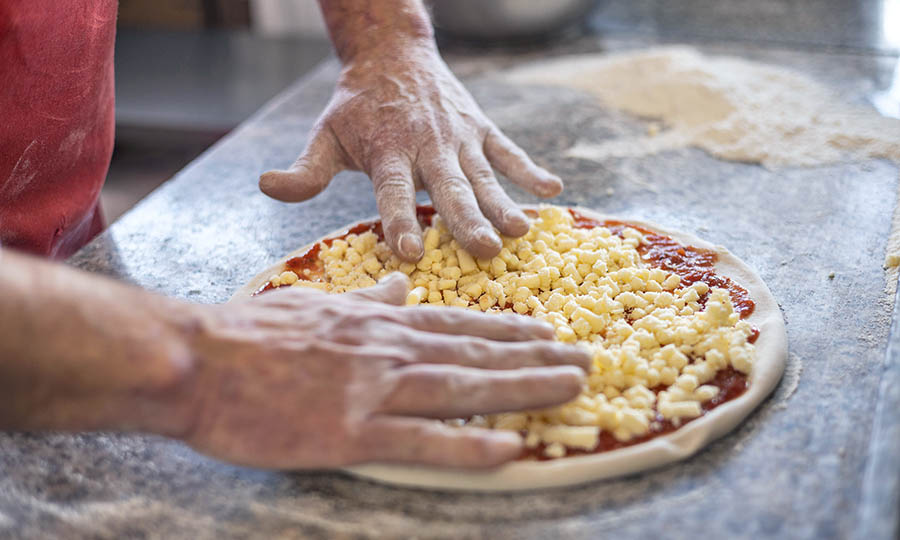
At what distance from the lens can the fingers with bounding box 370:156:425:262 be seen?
1336 mm

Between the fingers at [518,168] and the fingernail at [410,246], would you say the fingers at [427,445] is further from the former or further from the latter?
the fingers at [518,168]

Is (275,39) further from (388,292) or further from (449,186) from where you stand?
(388,292)

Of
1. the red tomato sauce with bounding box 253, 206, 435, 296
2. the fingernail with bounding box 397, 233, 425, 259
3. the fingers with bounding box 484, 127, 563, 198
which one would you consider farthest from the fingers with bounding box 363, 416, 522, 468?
the fingers with bounding box 484, 127, 563, 198

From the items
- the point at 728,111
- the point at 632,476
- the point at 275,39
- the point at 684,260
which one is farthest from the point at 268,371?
the point at 275,39

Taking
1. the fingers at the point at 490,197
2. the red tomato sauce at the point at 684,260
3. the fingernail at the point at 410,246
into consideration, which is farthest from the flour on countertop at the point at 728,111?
the fingernail at the point at 410,246

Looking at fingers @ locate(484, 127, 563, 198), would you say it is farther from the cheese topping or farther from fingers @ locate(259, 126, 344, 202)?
fingers @ locate(259, 126, 344, 202)

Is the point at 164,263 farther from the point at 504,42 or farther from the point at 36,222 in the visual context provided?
the point at 504,42

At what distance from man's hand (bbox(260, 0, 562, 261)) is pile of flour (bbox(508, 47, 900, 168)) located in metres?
0.49

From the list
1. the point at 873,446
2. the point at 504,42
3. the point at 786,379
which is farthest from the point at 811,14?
the point at 873,446

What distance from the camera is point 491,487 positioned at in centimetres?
100

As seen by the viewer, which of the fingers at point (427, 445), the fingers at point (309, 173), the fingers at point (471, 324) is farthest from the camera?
the fingers at point (309, 173)

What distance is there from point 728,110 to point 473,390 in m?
1.38

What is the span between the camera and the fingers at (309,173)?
4.70 feet

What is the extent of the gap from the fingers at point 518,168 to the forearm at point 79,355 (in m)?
0.78
